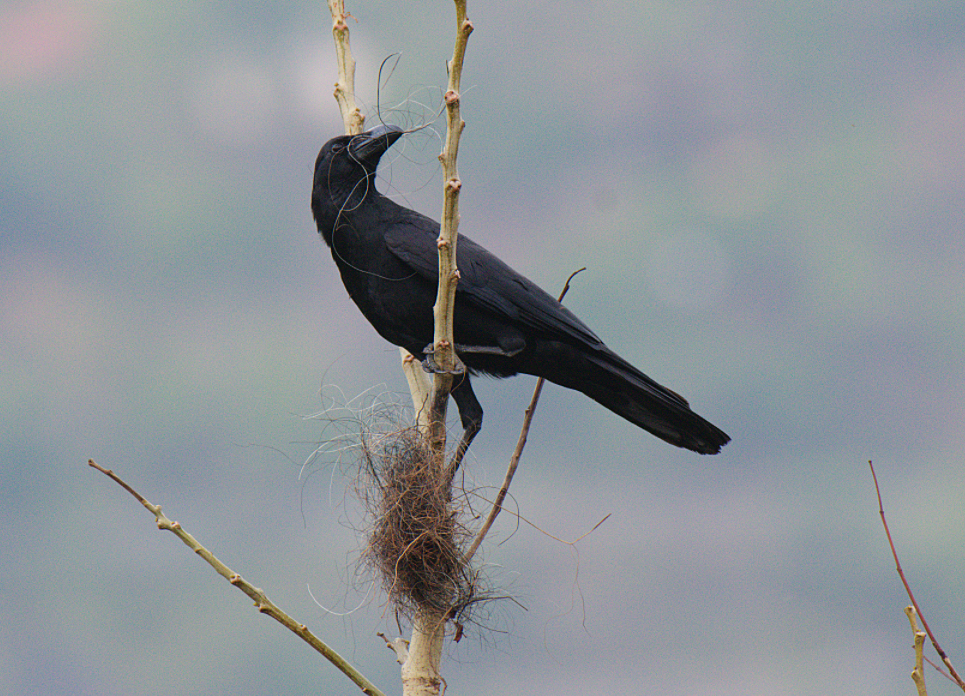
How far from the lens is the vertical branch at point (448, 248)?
8.51ft

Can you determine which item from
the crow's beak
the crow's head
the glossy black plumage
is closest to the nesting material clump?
the glossy black plumage

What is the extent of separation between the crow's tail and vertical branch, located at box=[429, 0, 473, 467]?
2.35ft

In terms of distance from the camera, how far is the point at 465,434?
13.0ft

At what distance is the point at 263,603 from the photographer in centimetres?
283

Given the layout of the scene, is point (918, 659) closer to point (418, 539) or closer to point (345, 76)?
point (418, 539)

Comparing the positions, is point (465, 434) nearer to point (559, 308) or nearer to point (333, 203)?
point (559, 308)

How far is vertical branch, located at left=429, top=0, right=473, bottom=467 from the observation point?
8.51 feet

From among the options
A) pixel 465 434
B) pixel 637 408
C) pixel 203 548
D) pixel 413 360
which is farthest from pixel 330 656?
pixel 637 408

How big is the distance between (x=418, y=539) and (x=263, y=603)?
71 cm

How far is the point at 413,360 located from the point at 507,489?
0.95m

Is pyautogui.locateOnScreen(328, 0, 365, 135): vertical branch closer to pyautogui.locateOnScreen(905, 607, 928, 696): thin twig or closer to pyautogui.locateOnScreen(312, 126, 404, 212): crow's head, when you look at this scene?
pyautogui.locateOnScreen(312, 126, 404, 212): crow's head

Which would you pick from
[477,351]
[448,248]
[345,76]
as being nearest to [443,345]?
[448,248]

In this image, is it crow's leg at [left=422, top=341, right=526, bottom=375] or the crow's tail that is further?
the crow's tail

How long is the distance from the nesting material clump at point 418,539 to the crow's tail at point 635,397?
0.88 m
